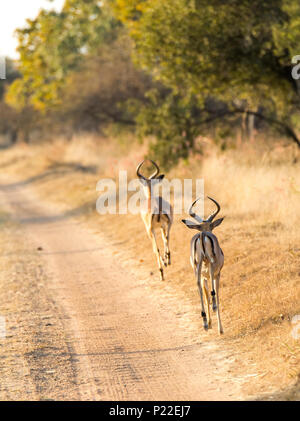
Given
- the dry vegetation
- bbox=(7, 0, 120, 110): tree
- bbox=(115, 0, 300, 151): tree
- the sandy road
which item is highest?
bbox=(7, 0, 120, 110): tree

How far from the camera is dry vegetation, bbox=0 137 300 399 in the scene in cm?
630

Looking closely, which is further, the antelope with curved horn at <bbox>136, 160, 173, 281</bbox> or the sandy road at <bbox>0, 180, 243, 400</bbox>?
the antelope with curved horn at <bbox>136, 160, 173, 281</bbox>

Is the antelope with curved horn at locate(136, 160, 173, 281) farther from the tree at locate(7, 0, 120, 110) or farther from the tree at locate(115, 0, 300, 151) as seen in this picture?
the tree at locate(7, 0, 120, 110)

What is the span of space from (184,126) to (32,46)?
10141 mm

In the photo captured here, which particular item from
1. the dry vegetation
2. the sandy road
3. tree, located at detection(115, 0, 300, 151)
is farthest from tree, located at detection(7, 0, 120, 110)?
the sandy road

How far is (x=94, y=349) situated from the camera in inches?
260

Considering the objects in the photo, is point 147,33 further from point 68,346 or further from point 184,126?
point 68,346

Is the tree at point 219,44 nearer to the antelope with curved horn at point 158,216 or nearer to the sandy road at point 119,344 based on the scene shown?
the sandy road at point 119,344

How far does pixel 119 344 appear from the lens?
6750 millimetres

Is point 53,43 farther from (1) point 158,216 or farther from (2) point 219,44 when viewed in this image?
(1) point 158,216

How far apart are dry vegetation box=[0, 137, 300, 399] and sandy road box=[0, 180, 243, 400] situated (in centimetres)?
31
